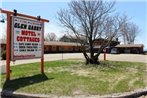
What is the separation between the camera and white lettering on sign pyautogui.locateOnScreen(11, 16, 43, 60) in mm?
10531

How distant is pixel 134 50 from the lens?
69.2 metres

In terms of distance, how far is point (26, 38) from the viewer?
1120 cm

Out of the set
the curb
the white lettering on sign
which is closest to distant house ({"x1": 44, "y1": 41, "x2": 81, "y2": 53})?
the white lettering on sign

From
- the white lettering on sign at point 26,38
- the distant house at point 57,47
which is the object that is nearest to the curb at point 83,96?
the white lettering on sign at point 26,38

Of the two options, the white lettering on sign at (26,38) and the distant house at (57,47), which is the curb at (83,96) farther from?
the distant house at (57,47)

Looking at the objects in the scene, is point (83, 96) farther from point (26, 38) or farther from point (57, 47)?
point (57, 47)

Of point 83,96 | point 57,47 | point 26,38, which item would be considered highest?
point 26,38

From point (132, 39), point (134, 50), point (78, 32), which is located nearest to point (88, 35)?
point (78, 32)

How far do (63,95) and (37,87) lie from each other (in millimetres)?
1376

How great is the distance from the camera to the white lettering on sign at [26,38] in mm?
10531

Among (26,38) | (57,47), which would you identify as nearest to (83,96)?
(26,38)

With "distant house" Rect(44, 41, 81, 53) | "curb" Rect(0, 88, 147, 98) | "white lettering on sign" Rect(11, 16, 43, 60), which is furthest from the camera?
"distant house" Rect(44, 41, 81, 53)

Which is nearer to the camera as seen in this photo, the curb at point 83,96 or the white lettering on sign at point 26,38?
the curb at point 83,96

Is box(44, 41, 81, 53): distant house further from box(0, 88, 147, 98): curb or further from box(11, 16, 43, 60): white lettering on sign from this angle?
box(0, 88, 147, 98): curb
